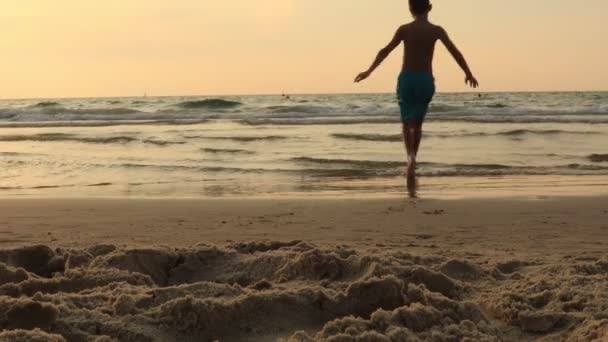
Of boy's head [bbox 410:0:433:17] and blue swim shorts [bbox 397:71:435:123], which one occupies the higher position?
boy's head [bbox 410:0:433:17]

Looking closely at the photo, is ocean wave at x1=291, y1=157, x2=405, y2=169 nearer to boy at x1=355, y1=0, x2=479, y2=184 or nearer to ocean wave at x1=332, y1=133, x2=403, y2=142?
boy at x1=355, y1=0, x2=479, y2=184

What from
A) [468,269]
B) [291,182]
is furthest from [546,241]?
[291,182]

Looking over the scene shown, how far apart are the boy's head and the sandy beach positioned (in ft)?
6.00

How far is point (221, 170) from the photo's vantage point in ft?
27.4

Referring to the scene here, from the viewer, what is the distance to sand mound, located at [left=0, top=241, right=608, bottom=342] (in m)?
2.22

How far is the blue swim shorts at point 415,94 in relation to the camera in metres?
6.09

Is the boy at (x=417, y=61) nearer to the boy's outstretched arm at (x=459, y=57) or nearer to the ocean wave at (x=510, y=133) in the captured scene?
the boy's outstretched arm at (x=459, y=57)

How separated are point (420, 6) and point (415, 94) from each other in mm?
743

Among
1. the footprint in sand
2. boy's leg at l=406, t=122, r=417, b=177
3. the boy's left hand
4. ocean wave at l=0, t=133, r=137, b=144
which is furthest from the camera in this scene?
ocean wave at l=0, t=133, r=137, b=144

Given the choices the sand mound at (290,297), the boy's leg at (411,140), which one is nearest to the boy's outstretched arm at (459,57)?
the boy's leg at (411,140)

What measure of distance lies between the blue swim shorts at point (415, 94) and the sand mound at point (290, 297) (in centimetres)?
291

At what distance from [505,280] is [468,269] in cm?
Result: 16

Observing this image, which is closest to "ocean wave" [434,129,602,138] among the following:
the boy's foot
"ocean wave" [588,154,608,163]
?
"ocean wave" [588,154,608,163]

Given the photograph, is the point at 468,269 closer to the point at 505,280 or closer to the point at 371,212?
the point at 505,280
